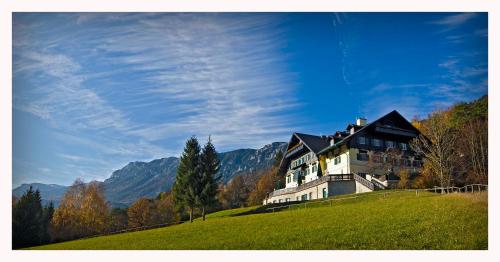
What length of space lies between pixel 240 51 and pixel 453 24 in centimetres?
924

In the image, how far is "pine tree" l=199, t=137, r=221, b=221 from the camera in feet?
100

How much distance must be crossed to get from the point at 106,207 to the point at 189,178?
13302 mm

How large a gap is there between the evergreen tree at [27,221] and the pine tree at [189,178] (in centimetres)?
843

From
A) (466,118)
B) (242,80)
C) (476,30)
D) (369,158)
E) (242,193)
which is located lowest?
(242,193)

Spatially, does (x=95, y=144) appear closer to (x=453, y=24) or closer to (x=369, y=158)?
(x=453, y=24)

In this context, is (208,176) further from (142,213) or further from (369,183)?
(142,213)

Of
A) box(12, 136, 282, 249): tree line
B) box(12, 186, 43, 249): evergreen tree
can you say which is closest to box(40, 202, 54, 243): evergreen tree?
box(12, 136, 282, 249): tree line

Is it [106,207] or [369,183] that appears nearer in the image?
[369,183]

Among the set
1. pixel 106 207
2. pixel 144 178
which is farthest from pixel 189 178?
pixel 106 207

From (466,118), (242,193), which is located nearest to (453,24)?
(466,118)

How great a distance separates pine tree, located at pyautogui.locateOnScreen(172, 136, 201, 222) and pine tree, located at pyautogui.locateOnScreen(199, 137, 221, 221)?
32 centimetres

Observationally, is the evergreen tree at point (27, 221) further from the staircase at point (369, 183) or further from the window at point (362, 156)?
the window at point (362, 156)

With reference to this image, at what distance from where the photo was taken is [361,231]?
55.4 ft
